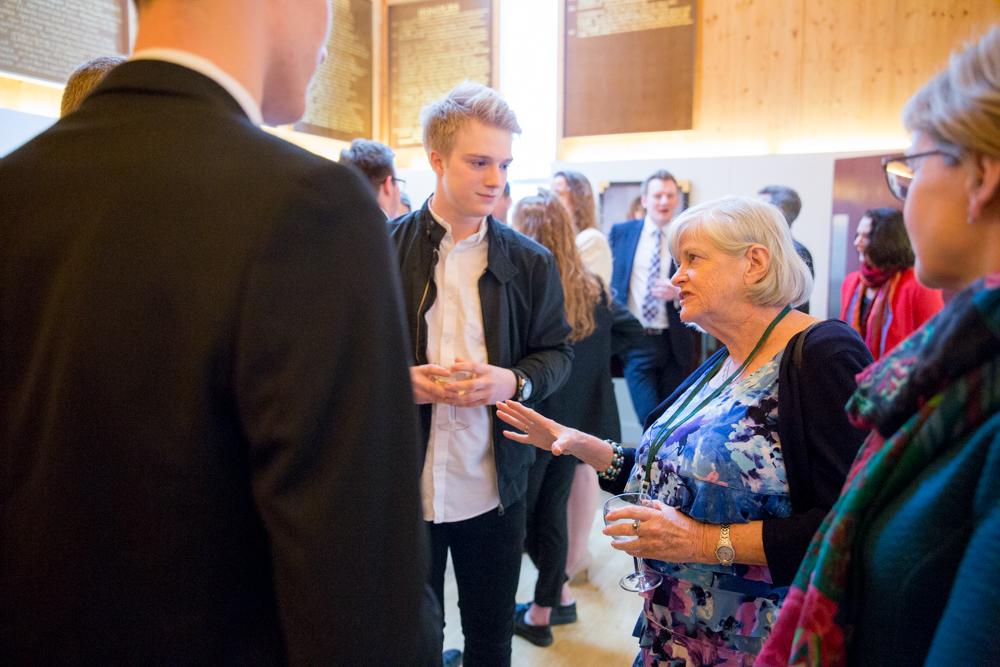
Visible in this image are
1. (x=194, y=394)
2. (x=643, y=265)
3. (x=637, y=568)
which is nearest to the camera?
(x=194, y=394)

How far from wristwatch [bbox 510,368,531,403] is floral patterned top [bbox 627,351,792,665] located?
0.55 metres

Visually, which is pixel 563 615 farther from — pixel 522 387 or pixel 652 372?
pixel 652 372

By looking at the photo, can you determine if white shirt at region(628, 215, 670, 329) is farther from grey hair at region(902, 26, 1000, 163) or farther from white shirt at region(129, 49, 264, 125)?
white shirt at region(129, 49, 264, 125)

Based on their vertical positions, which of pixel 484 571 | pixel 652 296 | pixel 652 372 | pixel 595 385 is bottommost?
pixel 484 571

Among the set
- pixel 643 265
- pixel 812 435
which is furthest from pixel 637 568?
pixel 643 265

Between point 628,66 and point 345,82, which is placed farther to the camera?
point 345,82

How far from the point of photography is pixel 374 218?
0.69 meters

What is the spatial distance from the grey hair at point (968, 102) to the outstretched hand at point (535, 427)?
104cm

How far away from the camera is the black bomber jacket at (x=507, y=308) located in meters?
1.87

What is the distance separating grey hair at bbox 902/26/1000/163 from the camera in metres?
0.74

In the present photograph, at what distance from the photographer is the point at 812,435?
49.3 inches

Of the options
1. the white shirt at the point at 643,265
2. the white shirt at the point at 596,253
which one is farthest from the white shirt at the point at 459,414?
the white shirt at the point at 643,265

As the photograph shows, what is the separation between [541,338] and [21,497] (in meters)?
1.49

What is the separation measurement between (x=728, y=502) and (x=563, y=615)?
6.15 ft
